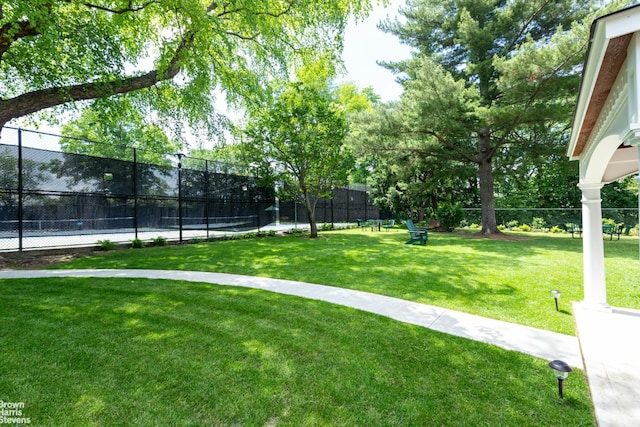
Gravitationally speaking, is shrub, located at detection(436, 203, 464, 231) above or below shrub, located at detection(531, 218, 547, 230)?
above

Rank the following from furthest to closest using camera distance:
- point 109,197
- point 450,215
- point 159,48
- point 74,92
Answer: point 450,215 < point 109,197 < point 159,48 < point 74,92

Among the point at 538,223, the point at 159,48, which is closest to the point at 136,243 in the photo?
the point at 159,48

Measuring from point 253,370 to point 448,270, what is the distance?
5.90m

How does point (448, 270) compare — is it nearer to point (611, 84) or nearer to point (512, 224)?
point (611, 84)

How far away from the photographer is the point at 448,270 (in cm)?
727

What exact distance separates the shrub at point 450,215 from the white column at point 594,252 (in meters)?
13.7

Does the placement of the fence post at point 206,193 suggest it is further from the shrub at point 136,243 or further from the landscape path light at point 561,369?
the landscape path light at point 561,369

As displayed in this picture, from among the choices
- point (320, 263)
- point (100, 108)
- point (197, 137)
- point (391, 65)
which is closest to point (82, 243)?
point (100, 108)

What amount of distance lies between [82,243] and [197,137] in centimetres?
540

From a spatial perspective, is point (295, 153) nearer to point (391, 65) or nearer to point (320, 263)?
point (320, 263)

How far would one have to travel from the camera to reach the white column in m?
4.42

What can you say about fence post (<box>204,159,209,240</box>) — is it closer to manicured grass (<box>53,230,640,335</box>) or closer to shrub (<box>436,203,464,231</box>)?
manicured grass (<box>53,230,640,335</box>)

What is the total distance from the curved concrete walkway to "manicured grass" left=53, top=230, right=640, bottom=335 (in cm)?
35

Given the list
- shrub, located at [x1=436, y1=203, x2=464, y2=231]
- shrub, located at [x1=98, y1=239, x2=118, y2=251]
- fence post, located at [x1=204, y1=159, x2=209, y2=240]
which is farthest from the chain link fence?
shrub, located at [x1=436, y1=203, x2=464, y2=231]
